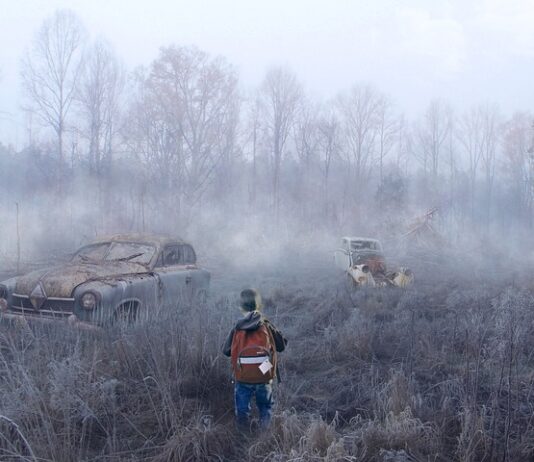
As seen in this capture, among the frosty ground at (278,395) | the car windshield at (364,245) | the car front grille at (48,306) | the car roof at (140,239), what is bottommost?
the frosty ground at (278,395)

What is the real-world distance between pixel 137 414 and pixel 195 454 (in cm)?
89

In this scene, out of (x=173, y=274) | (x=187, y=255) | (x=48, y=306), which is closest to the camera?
(x=48, y=306)

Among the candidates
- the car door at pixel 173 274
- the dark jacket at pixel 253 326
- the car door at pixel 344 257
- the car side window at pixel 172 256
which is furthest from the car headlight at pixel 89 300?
Result: the car door at pixel 344 257

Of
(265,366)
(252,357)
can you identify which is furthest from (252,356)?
(265,366)

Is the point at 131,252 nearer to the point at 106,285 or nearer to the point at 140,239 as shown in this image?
the point at 140,239

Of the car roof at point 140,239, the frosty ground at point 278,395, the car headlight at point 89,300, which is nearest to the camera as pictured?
the frosty ground at point 278,395

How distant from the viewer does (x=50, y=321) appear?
6328 millimetres

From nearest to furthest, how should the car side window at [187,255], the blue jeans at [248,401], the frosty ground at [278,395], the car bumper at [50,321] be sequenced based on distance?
1. the frosty ground at [278,395]
2. the blue jeans at [248,401]
3. the car bumper at [50,321]
4. the car side window at [187,255]

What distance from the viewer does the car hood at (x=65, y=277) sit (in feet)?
22.4

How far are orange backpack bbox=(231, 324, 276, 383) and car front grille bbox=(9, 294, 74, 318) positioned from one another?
3291 mm

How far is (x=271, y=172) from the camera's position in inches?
1674

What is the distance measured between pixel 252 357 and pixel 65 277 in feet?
12.5

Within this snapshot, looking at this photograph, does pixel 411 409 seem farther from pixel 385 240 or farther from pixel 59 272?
pixel 385 240

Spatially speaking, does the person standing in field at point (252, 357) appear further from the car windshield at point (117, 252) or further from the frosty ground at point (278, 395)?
the car windshield at point (117, 252)
